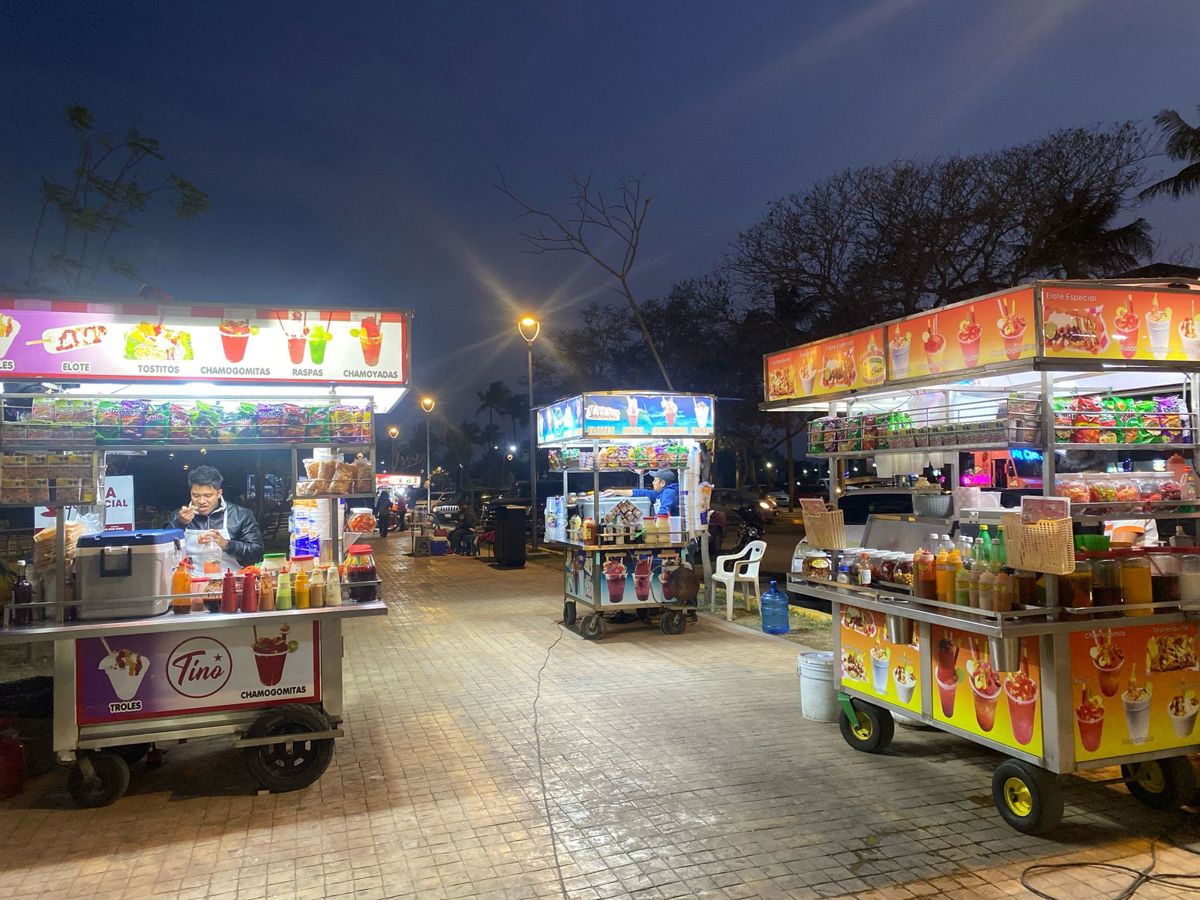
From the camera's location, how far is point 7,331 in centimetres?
479

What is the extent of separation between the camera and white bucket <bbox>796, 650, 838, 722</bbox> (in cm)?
607

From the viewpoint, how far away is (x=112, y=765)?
4734 mm

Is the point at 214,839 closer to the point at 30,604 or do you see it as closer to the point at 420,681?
the point at 30,604

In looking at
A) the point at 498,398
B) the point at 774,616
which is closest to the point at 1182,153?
the point at 774,616

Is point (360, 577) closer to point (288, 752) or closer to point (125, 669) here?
point (288, 752)

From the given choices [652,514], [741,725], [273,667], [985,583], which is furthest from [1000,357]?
[652,514]

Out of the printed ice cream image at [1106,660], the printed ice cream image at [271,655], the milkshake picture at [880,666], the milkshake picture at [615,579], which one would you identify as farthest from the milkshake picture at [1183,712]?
the milkshake picture at [615,579]

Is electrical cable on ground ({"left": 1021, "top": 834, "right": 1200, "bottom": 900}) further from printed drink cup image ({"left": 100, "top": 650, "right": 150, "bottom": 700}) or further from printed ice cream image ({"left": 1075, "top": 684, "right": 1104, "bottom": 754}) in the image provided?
printed drink cup image ({"left": 100, "top": 650, "right": 150, "bottom": 700})

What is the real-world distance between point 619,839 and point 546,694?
3.00 meters

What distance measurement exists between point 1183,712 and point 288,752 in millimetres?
5235

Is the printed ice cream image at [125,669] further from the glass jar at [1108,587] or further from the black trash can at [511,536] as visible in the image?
the black trash can at [511,536]

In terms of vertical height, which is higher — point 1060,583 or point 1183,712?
point 1060,583

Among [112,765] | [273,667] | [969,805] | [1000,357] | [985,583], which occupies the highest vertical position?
[1000,357]

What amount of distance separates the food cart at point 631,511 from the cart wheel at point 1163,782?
19.2ft
